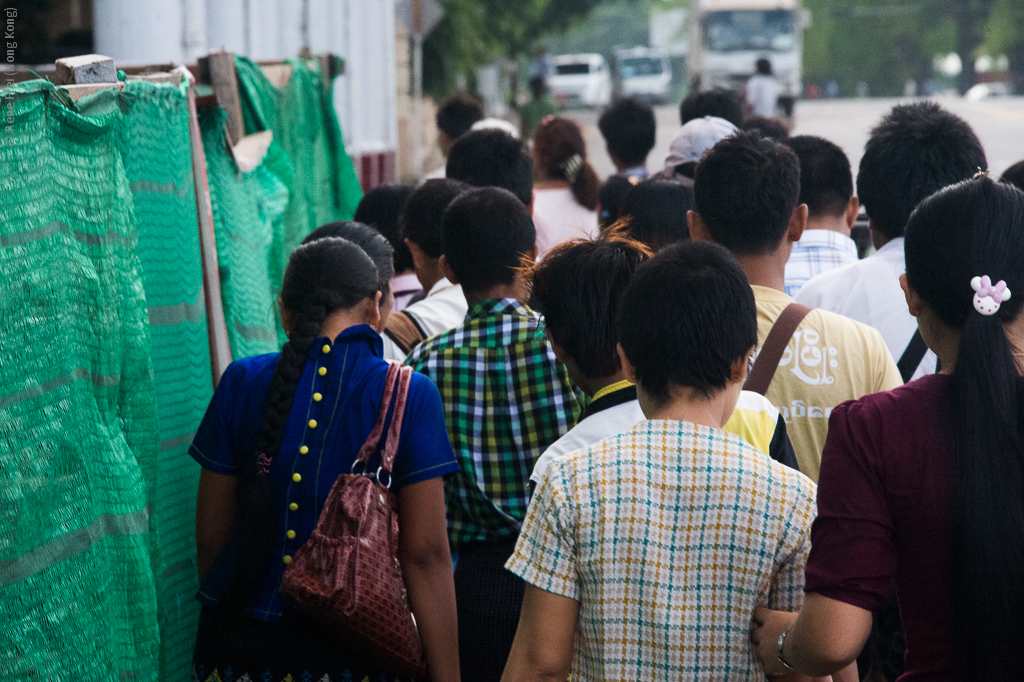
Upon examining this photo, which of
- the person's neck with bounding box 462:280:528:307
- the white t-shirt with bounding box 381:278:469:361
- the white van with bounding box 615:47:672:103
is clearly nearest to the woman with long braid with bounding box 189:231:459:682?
the person's neck with bounding box 462:280:528:307

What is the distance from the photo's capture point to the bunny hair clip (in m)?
1.67

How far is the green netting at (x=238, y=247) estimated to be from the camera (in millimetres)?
3797

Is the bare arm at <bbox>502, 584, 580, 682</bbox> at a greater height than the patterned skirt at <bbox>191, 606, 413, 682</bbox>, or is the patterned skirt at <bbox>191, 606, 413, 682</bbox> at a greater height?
the bare arm at <bbox>502, 584, 580, 682</bbox>

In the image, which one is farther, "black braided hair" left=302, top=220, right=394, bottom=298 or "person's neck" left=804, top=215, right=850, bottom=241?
"person's neck" left=804, top=215, right=850, bottom=241

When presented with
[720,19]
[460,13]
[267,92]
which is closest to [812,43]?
[720,19]

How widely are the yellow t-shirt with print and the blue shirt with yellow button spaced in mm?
878

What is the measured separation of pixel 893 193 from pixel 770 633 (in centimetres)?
201

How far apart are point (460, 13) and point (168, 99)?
1447 centimetres

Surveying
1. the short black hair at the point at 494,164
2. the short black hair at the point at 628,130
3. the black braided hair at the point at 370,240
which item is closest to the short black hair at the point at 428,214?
the black braided hair at the point at 370,240

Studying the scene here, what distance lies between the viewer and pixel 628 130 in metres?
6.61

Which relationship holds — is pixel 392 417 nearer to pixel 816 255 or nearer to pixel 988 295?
pixel 988 295

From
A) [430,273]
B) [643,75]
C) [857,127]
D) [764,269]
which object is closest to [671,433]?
[764,269]

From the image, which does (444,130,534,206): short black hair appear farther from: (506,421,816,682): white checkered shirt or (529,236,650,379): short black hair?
(506,421,816,682): white checkered shirt

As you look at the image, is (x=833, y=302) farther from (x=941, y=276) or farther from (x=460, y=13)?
(x=460, y=13)
